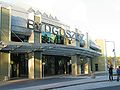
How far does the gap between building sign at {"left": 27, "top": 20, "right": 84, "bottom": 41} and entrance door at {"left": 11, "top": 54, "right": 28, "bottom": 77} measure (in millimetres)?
5076

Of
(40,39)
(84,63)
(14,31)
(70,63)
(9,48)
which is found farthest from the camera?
(84,63)

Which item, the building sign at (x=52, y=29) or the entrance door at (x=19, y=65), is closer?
the building sign at (x=52, y=29)

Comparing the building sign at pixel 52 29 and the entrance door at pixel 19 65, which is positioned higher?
the building sign at pixel 52 29

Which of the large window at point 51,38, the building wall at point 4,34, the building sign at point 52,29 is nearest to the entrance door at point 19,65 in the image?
the large window at point 51,38

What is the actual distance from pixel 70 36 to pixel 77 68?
6161 millimetres

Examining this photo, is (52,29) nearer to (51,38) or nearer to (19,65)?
(51,38)

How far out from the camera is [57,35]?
49.6 m

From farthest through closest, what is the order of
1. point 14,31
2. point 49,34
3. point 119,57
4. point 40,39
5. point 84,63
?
point 119,57
point 84,63
point 49,34
point 40,39
point 14,31

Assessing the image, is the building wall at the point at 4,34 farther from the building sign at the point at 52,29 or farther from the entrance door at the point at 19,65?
the entrance door at the point at 19,65

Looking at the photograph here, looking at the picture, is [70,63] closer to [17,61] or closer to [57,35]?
[57,35]

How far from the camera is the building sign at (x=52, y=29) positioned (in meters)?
41.9

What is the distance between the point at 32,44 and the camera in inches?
1485

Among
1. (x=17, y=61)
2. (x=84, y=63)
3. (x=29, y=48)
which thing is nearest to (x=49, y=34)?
(x=17, y=61)

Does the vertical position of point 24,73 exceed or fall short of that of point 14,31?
it falls short
